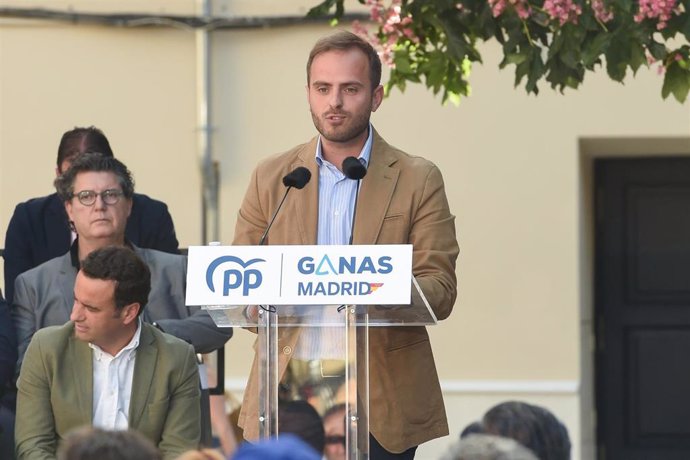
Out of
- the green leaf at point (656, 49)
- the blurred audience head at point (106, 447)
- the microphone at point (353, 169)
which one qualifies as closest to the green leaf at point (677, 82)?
the green leaf at point (656, 49)

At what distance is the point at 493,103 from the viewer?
11.1 m

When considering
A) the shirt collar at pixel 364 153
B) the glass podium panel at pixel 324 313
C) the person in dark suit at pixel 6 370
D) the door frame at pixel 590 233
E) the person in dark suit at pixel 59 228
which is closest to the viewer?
the glass podium panel at pixel 324 313

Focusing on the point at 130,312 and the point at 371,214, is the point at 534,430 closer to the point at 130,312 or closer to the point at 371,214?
the point at 371,214

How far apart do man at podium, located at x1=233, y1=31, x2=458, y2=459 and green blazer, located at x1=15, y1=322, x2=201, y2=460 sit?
428 millimetres

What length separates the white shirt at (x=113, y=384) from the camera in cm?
576

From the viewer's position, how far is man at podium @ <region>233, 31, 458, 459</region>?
211 inches

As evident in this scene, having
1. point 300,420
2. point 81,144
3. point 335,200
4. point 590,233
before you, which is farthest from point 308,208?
point 590,233

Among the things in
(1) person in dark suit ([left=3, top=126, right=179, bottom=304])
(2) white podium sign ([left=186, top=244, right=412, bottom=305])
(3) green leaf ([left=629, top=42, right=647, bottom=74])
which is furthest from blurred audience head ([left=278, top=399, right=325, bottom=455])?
(3) green leaf ([left=629, top=42, right=647, bottom=74])

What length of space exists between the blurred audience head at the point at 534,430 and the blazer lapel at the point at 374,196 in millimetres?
875

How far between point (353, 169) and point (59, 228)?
2.04m

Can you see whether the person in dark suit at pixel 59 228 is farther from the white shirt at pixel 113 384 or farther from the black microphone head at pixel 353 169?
the black microphone head at pixel 353 169

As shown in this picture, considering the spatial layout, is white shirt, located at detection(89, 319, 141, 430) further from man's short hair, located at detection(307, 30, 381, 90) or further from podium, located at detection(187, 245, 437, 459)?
man's short hair, located at detection(307, 30, 381, 90)

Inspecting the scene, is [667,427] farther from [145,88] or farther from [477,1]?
[477,1]

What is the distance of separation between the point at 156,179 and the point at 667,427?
3768 millimetres
